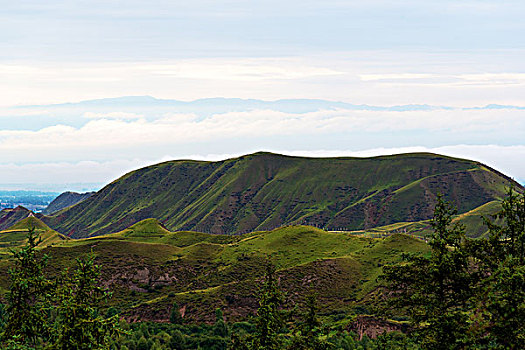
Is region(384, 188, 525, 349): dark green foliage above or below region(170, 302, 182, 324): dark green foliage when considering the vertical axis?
above

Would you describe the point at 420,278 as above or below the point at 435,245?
below

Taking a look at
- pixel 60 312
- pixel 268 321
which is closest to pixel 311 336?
pixel 268 321

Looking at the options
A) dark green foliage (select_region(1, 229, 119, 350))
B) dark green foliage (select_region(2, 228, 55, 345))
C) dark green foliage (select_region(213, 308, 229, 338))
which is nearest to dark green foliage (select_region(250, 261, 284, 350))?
dark green foliage (select_region(1, 229, 119, 350))

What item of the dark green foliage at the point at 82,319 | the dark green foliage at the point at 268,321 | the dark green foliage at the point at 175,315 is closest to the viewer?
the dark green foliage at the point at 82,319

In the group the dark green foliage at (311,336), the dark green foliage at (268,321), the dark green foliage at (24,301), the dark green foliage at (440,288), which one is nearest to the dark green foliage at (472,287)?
the dark green foliage at (440,288)

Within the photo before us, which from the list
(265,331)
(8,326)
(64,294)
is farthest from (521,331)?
(8,326)

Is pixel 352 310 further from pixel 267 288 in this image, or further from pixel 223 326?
pixel 267 288

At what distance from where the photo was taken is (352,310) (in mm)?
185500

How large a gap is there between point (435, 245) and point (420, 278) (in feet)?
8.15

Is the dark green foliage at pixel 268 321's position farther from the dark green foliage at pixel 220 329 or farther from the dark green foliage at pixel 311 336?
the dark green foliage at pixel 220 329

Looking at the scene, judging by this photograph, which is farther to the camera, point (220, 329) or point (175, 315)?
point (175, 315)

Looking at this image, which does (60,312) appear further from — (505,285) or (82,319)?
(505,285)

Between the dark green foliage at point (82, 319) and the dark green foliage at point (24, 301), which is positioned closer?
the dark green foliage at point (82, 319)

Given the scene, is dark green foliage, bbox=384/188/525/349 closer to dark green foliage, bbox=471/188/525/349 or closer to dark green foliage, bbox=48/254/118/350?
dark green foliage, bbox=471/188/525/349
